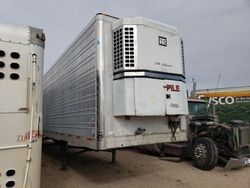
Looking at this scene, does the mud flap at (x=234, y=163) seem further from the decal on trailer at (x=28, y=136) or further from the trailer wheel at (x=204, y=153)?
the decal on trailer at (x=28, y=136)

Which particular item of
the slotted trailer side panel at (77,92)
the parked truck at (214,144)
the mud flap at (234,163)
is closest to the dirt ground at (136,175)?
the mud flap at (234,163)

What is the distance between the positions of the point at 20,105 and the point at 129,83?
7.17 ft

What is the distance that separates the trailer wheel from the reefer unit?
219cm

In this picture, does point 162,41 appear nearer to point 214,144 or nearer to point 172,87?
point 172,87

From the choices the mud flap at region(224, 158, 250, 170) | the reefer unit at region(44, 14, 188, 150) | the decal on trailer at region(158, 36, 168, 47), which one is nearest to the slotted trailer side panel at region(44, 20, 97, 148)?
the reefer unit at region(44, 14, 188, 150)

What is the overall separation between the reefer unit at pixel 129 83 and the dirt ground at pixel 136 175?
1.15 m

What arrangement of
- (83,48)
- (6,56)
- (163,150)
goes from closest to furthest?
(6,56) → (83,48) → (163,150)

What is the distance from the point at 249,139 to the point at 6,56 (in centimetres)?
734

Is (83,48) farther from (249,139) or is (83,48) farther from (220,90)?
(220,90)

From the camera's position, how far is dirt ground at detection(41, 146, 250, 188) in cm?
612

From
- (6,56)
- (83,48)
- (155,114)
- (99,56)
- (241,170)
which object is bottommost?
(241,170)

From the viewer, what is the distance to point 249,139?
27.1 ft

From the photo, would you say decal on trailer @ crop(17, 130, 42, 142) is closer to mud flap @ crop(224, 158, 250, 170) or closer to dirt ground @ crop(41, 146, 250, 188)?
dirt ground @ crop(41, 146, 250, 188)

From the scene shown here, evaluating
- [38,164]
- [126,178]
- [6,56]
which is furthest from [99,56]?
[126,178]
